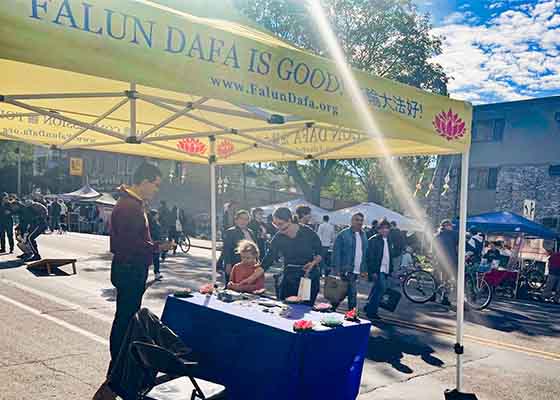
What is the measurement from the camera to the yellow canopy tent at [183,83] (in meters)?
2.83

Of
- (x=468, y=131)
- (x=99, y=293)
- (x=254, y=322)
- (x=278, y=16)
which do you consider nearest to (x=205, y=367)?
(x=254, y=322)

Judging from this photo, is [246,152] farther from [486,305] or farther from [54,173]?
[54,173]

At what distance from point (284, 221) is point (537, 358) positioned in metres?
3.98

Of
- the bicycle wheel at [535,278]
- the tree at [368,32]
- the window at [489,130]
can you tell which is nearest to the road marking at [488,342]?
the bicycle wheel at [535,278]

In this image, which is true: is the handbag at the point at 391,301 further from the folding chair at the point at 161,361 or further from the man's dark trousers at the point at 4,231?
the man's dark trousers at the point at 4,231

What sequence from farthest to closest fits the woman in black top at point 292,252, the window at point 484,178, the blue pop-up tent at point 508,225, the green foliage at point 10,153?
the green foliage at point 10,153, the window at point 484,178, the blue pop-up tent at point 508,225, the woman in black top at point 292,252

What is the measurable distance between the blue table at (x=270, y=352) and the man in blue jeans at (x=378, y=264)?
437cm

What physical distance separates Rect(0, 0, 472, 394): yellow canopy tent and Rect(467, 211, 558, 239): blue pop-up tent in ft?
36.9

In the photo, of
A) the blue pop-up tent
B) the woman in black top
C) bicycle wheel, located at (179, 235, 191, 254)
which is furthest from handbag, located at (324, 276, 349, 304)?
bicycle wheel, located at (179, 235, 191, 254)

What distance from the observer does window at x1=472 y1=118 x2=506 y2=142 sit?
30.6 metres

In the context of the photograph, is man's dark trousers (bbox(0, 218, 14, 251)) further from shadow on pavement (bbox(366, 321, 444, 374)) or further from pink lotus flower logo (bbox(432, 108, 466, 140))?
pink lotus flower logo (bbox(432, 108, 466, 140))

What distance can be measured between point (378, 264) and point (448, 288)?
3070 millimetres

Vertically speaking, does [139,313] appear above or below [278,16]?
below

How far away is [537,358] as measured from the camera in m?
6.98
